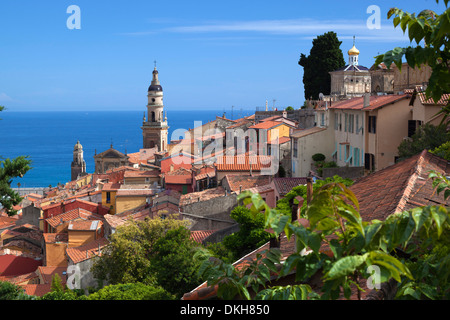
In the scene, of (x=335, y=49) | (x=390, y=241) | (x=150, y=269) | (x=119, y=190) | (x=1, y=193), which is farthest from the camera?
(x=335, y=49)

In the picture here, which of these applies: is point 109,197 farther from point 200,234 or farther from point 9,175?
point 9,175

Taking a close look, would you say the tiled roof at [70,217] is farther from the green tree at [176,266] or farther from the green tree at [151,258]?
the green tree at [176,266]

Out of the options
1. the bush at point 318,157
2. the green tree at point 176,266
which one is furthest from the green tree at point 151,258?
the bush at point 318,157

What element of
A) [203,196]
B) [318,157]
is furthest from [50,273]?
[318,157]

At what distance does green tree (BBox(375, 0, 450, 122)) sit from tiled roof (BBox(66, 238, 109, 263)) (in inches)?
1061

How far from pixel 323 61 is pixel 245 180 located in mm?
29217

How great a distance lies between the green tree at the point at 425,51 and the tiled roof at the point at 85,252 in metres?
26.9

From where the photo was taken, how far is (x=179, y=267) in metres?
21.1

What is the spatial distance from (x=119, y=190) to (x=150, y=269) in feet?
73.4

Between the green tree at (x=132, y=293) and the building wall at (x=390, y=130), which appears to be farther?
the building wall at (x=390, y=130)

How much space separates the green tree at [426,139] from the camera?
20.2m

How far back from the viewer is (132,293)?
19375 mm
